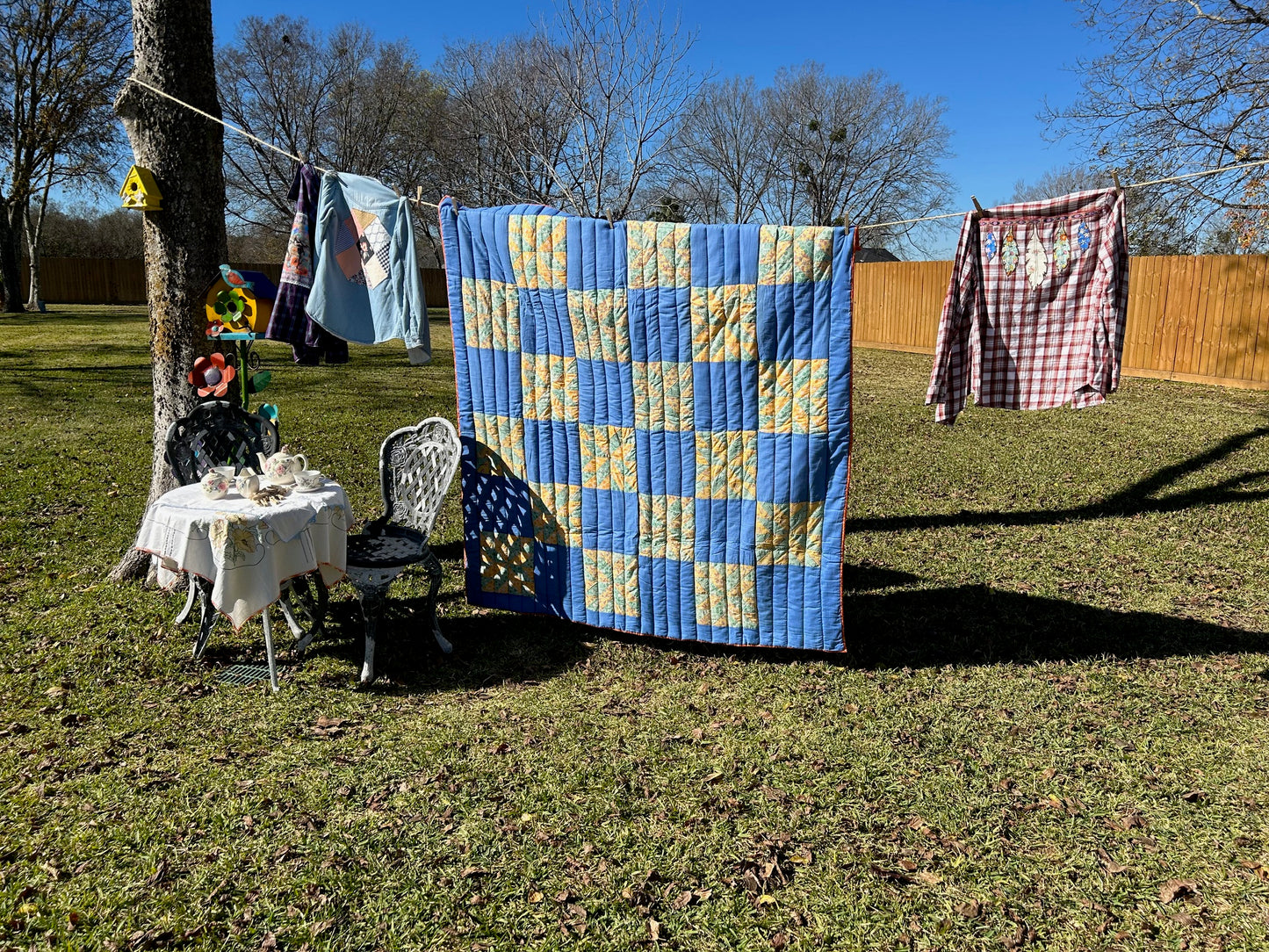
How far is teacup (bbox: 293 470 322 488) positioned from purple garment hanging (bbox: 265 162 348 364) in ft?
2.23

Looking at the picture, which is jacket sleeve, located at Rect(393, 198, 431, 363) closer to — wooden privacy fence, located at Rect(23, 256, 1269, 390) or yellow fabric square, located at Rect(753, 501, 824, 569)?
yellow fabric square, located at Rect(753, 501, 824, 569)

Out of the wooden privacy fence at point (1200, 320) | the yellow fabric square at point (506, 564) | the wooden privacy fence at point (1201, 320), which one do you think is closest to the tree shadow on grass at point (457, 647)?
the yellow fabric square at point (506, 564)

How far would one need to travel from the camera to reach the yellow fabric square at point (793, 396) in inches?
157

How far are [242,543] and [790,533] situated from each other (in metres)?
2.54

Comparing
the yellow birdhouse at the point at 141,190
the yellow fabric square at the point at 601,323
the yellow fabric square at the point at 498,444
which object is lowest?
the yellow fabric square at the point at 498,444

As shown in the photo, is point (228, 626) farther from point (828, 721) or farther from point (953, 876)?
point (953, 876)

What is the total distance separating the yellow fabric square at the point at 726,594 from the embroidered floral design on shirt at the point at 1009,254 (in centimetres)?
215

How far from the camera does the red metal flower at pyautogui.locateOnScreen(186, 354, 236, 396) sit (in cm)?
466

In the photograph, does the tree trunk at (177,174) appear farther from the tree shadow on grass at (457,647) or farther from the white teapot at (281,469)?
the tree shadow on grass at (457,647)

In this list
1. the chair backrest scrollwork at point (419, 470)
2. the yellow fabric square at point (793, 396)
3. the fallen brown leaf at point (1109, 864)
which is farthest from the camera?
the chair backrest scrollwork at point (419, 470)

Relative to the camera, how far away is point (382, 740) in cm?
368

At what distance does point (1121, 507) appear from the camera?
7.59 metres

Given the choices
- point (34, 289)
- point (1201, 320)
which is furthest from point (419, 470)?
point (34, 289)

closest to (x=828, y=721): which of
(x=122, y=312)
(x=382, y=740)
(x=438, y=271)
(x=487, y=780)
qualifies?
(x=487, y=780)
